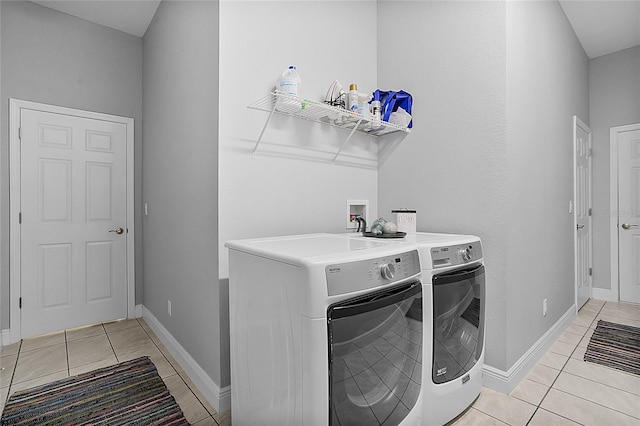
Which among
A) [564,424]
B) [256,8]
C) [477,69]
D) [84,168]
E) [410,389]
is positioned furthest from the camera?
[84,168]

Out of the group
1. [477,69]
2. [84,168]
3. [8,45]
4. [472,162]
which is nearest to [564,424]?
[472,162]

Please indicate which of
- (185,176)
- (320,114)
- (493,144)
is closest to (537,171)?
(493,144)

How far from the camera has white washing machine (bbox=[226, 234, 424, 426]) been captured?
1036 mm

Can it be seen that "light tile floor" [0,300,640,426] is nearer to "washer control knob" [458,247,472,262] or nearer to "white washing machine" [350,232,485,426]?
"white washing machine" [350,232,485,426]

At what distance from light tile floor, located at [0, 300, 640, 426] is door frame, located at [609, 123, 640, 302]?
2.17ft

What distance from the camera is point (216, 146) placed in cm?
171

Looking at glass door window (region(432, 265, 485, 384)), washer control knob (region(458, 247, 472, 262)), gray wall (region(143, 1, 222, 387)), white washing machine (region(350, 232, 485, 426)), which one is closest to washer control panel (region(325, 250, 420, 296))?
white washing machine (region(350, 232, 485, 426))

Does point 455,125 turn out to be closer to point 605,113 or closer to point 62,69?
point 605,113

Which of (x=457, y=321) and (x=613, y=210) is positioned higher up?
(x=613, y=210)

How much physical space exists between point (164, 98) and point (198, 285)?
1612 mm

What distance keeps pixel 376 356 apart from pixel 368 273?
31 centimetres

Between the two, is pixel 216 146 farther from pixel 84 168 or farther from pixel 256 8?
pixel 84 168

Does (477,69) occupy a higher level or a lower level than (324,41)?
lower

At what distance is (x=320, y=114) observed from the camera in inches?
79.7
